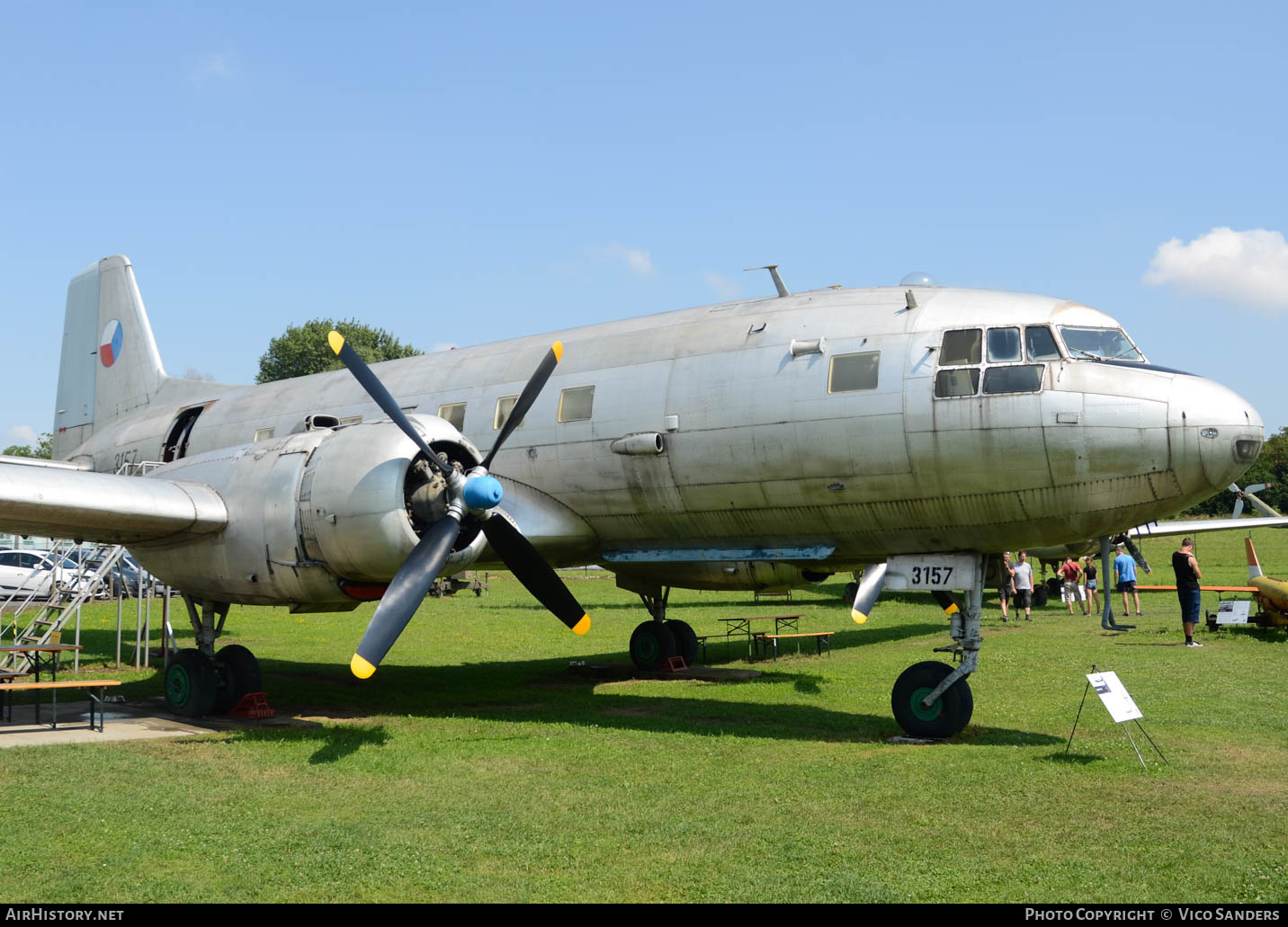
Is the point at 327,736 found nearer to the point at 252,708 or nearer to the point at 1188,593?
the point at 252,708

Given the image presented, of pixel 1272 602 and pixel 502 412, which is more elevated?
pixel 502 412

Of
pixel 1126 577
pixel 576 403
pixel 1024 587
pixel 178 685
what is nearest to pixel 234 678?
pixel 178 685

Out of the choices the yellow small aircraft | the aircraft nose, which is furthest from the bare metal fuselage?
the yellow small aircraft

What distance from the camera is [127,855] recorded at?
7.11 meters

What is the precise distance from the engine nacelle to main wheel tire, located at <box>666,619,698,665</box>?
6.73 metres

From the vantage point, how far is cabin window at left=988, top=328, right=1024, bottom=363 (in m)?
11.1

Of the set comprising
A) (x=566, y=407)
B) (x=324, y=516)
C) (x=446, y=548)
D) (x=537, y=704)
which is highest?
(x=566, y=407)

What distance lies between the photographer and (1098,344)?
1110 centimetres

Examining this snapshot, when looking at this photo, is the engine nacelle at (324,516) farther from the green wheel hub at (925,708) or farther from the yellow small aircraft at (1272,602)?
the yellow small aircraft at (1272,602)

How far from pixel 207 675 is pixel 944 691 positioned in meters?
8.99

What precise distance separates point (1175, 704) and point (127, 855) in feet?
38.1

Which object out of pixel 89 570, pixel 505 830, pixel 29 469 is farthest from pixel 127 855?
pixel 89 570
